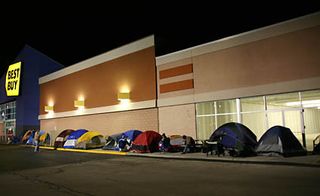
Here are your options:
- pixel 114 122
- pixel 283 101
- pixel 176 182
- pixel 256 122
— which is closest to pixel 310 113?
pixel 283 101

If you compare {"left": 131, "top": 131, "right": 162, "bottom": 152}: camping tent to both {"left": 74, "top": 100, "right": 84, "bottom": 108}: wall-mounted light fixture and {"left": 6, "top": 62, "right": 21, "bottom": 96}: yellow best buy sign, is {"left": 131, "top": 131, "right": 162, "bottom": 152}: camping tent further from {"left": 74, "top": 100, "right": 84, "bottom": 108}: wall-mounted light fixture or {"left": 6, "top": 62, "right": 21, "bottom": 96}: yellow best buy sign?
{"left": 6, "top": 62, "right": 21, "bottom": 96}: yellow best buy sign

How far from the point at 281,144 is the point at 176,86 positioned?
944 cm

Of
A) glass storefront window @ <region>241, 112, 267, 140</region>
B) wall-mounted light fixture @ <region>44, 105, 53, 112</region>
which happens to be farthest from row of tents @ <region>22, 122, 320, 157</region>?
wall-mounted light fixture @ <region>44, 105, 53, 112</region>

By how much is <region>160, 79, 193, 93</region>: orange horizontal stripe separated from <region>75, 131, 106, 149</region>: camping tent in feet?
25.6

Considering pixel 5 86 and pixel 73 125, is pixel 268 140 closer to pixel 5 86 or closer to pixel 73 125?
pixel 73 125

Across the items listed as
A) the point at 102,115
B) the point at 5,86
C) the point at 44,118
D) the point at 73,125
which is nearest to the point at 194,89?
the point at 102,115

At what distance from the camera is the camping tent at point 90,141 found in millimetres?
24469

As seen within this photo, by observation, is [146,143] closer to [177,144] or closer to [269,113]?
[177,144]

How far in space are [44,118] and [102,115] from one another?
1477cm

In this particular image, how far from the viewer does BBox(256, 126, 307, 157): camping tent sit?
1389 centimetres

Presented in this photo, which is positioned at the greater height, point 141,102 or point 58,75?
point 58,75

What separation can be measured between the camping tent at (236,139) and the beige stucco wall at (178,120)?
3974mm

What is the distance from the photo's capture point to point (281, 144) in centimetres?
1390

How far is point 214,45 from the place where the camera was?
63.7 ft
